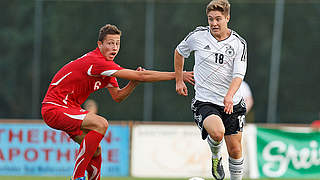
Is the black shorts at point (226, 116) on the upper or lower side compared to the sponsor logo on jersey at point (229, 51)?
lower

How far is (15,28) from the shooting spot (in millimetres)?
18938

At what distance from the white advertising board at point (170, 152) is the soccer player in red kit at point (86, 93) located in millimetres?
4834

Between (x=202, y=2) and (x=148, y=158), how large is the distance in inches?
299

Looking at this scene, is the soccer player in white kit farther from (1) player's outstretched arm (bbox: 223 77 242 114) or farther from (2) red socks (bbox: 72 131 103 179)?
(2) red socks (bbox: 72 131 103 179)

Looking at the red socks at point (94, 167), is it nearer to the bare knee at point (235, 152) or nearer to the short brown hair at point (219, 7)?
the bare knee at point (235, 152)

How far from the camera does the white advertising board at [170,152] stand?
486 inches

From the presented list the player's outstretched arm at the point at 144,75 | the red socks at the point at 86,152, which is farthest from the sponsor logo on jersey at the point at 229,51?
the red socks at the point at 86,152

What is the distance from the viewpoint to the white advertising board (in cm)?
1234

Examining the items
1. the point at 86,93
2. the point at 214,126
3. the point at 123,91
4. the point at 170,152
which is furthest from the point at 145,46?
the point at 214,126

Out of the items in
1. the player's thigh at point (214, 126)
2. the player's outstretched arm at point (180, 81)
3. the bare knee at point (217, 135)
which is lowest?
the bare knee at point (217, 135)

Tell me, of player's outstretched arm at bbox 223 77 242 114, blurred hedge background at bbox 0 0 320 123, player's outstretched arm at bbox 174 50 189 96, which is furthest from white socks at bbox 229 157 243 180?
blurred hedge background at bbox 0 0 320 123

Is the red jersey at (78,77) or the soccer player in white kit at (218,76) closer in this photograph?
the soccer player in white kit at (218,76)

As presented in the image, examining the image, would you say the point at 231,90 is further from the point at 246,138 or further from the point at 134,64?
the point at 134,64

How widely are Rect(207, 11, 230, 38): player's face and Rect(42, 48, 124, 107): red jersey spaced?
3.82 feet
